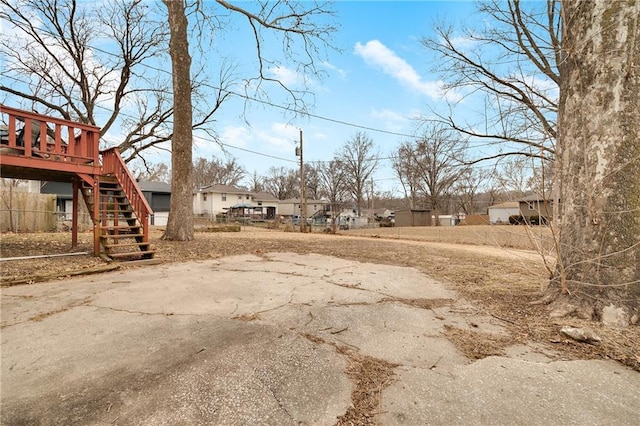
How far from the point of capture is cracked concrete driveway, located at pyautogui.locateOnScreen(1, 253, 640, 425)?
1500mm

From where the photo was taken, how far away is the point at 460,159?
37.4 feet

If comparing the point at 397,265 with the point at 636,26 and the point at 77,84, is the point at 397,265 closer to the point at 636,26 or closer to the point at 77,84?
the point at 636,26

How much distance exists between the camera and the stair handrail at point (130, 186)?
606 cm

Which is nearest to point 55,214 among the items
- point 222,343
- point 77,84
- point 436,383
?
point 77,84

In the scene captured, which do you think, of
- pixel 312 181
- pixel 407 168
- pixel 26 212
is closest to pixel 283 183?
pixel 312 181

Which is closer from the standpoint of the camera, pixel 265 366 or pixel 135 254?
pixel 265 366

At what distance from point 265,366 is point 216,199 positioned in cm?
3950

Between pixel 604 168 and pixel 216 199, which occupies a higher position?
pixel 216 199

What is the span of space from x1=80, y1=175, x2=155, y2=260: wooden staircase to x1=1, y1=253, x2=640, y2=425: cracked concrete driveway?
230 cm

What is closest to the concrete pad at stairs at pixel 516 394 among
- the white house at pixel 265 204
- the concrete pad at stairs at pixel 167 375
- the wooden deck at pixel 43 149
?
the concrete pad at stairs at pixel 167 375

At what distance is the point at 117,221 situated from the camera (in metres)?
6.21

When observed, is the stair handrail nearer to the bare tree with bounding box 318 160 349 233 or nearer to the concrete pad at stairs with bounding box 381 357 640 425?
the concrete pad at stairs with bounding box 381 357 640 425

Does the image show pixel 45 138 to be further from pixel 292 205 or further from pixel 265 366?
pixel 292 205

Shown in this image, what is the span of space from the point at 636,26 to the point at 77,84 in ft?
63.1
